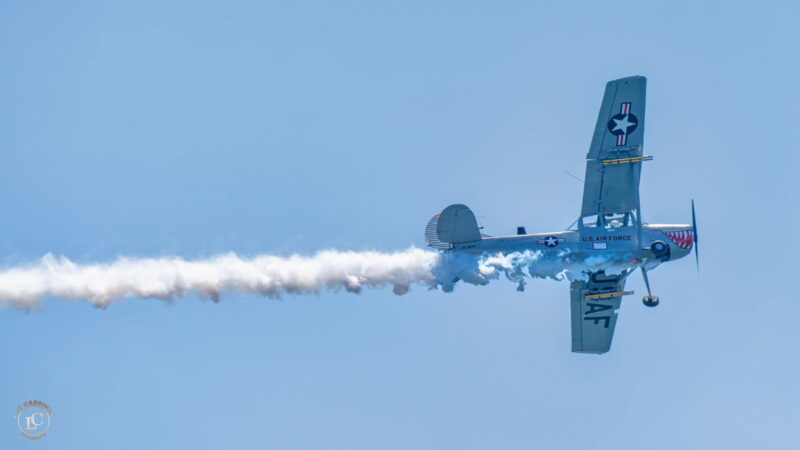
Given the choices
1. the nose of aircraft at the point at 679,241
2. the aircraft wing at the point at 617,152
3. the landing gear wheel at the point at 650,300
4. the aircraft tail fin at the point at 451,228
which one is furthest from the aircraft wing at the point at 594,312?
the aircraft tail fin at the point at 451,228

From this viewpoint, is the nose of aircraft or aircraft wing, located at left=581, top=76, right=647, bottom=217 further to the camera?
the nose of aircraft

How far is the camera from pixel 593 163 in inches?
1524

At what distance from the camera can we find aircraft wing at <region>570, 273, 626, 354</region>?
4144 cm

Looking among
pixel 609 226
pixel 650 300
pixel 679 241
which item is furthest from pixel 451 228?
pixel 679 241

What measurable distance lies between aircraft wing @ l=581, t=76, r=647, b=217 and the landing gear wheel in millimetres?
2655

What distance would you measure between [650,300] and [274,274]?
1074cm

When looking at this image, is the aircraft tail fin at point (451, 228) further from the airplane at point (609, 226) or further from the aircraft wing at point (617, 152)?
the aircraft wing at point (617, 152)

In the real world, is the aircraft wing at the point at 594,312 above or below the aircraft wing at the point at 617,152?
below

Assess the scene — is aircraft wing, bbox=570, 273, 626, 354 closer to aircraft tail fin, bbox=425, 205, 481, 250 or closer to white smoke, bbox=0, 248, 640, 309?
white smoke, bbox=0, 248, 640, 309

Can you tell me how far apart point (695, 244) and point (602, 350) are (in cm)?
491

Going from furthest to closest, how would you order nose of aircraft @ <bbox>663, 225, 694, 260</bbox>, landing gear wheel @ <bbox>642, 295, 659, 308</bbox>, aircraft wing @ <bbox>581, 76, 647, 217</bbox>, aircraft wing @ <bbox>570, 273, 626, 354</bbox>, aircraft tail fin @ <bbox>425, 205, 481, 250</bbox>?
aircraft wing @ <bbox>570, 273, 626, 354</bbox> → landing gear wheel @ <bbox>642, 295, 659, 308</bbox> → nose of aircraft @ <bbox>663, 225, 694, 260</bbox> → aircraft wing @ <bbox>581, 76, 647, 217</bbox> → aircraft tail fin @ <bbox>425, 205, 481, 250</bbox>

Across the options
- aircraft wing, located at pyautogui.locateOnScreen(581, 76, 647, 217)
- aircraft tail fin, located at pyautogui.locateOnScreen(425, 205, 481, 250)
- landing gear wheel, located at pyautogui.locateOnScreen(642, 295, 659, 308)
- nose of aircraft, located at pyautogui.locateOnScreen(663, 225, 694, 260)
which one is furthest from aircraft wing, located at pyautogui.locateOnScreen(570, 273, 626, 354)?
aircraft tail fin, located at pyautogui.locateOnScreen(425, 205, 481, 250)

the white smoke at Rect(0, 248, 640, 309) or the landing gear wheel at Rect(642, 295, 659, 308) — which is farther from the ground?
the white smoke at Rect(0, 248, 640, 309)

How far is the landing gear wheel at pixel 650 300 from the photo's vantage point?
130 ft
